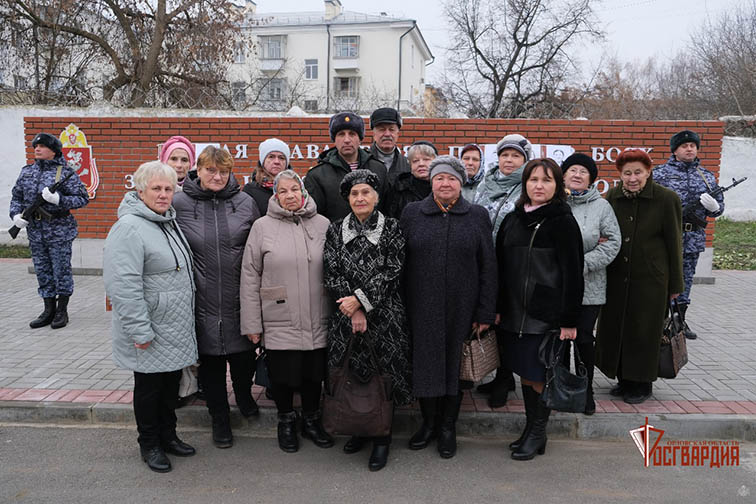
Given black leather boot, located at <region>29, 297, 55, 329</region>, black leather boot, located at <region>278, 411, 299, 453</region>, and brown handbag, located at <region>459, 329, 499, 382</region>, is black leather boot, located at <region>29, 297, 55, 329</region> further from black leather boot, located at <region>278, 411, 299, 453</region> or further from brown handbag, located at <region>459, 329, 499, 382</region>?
brown handbag, located at <region>459, 329, 499, 382</region>

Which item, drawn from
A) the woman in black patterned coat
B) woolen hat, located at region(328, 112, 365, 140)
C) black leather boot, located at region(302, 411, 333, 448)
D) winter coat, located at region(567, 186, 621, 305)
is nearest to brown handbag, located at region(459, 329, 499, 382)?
the woman in black patterned coat

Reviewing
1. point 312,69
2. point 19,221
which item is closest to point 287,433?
point 19,221

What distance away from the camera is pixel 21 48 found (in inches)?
519

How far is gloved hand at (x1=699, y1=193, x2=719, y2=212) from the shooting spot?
552cm

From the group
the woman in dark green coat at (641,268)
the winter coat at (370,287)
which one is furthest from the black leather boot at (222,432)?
the woman in dark green coat at (641,268)

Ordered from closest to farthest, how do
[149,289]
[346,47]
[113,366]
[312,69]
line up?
[149,289] → [113,366] → [346,47] → [312,69]

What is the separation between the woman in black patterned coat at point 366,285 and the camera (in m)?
3.25

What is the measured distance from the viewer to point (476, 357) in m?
3.42

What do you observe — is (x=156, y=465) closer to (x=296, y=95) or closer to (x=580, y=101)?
(x=296, y=95)

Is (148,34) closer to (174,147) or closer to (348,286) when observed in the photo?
Answer: (174,147)

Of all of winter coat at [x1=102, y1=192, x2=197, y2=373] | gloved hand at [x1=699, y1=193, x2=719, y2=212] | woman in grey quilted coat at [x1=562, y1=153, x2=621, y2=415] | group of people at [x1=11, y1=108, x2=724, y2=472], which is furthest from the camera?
gloved hand at [x1=699, y1=193, x2=719, y2=212]

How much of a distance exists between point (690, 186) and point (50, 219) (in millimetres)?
6903

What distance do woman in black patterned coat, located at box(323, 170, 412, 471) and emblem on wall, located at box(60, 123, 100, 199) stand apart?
6.88 metres

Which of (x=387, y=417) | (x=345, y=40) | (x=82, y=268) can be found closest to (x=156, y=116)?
(x=82, y=268)
